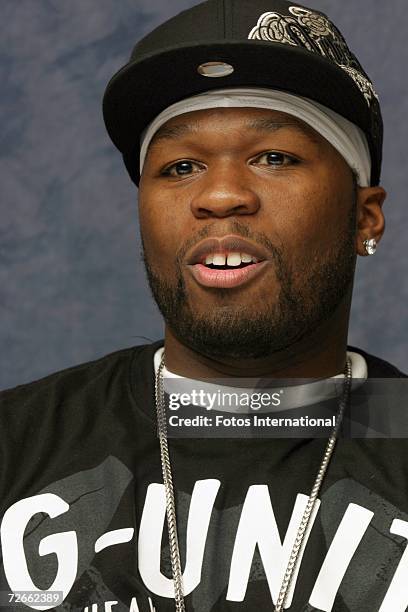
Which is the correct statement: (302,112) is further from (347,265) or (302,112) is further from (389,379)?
(389,379)

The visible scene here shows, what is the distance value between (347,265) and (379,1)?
159 cm

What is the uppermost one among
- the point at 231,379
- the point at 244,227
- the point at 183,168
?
the point at 183,168

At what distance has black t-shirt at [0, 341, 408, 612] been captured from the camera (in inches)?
106

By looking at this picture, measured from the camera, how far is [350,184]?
9.61 feet

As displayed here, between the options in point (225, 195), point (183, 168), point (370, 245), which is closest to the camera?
point (225, 195)

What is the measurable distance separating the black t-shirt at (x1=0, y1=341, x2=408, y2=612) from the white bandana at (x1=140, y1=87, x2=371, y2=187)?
57 centimetres

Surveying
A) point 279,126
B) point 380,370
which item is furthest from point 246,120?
point 380,370

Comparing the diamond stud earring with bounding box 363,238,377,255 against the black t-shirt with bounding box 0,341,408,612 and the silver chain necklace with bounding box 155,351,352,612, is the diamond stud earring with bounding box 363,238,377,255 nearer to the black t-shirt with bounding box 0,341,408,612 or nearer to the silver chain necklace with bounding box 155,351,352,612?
the silver chain necklace with bounding box 155,351,352,612

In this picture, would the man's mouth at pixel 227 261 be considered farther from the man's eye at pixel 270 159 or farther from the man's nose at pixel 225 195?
the man's eye at pixel 270 159

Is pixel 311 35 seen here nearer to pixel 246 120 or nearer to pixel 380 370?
pixel 246 120

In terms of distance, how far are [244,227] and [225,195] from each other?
7 cm

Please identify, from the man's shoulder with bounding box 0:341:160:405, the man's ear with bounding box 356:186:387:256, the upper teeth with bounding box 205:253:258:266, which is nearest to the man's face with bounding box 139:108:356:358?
the upper teeth with bounding box 205:253:258:266

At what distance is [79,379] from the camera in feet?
10.0

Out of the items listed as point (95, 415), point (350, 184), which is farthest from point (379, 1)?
point (95, 415)
